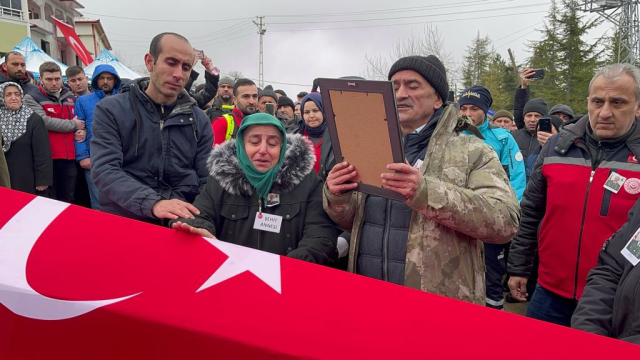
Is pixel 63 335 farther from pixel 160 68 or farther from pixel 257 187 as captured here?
pixel 160 68

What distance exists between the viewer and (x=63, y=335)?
1.47 m

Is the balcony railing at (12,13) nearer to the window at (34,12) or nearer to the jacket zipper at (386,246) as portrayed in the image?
the window at (34,12)

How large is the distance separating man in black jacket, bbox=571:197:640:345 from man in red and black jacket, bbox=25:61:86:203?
19.8 feet

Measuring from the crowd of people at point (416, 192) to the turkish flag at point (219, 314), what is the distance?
0.97 ft

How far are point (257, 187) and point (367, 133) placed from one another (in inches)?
33.5

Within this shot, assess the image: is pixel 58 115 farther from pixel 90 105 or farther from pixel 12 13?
pixel 12 13

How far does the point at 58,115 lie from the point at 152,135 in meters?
4.07

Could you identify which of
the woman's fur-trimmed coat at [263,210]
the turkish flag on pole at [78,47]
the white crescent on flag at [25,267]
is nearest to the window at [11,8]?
the turkish flag on pole at [78,47]

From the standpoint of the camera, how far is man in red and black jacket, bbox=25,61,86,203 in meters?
5.91

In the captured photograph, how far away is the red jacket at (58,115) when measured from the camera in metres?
5.98

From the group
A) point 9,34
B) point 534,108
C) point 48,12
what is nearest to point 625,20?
point 534,108

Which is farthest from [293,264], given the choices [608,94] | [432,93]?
[608,94]

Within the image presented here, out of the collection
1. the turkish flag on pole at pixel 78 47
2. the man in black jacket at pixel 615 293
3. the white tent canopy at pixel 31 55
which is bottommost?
the man in black jacket at pixel 615 293

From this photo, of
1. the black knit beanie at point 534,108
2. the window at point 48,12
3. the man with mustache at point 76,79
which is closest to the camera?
the black knit beanie at point 534,108
